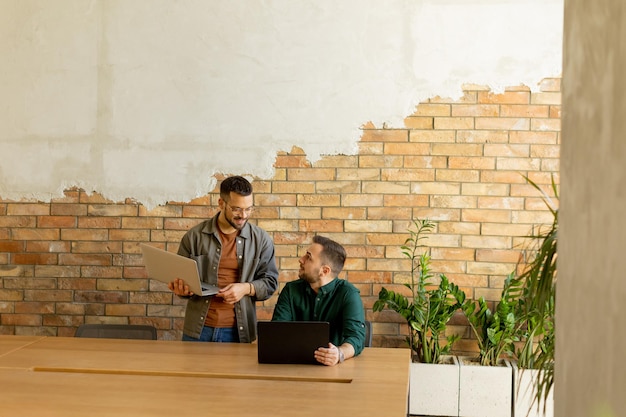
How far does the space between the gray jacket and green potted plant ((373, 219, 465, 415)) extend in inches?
37.3

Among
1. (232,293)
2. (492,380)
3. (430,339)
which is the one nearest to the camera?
(232,293)

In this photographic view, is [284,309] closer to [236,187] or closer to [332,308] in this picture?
[332,308]

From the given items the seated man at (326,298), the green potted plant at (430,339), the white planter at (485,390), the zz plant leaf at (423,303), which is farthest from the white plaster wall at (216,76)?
the white planter at (485,390)

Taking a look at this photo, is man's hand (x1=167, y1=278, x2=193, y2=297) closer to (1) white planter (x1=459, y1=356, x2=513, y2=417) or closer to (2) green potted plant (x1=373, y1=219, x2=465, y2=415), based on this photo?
(2) green potted plant (x1=373, y1=219, x2=465, y2=415)

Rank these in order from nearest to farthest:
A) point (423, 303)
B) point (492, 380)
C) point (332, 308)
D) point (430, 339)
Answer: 1. point (332, 308)
2. point (492, 380)
3. point (423, 303)
4. point (430, 339)

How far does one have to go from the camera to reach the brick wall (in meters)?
5.47

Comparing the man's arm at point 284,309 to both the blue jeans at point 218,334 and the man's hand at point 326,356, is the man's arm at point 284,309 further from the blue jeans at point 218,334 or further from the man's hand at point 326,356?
the man's hand at point 326,356

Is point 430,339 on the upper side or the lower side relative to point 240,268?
lower

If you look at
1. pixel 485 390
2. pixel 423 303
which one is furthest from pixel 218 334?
pixel 485 390

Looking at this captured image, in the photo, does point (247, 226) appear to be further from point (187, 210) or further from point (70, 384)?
point (70, 384)

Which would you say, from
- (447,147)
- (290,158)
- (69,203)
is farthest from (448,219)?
(69,203)

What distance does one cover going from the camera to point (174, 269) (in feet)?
14.7

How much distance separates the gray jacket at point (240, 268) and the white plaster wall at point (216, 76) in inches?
37.7

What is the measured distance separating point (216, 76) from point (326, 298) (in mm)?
2019
